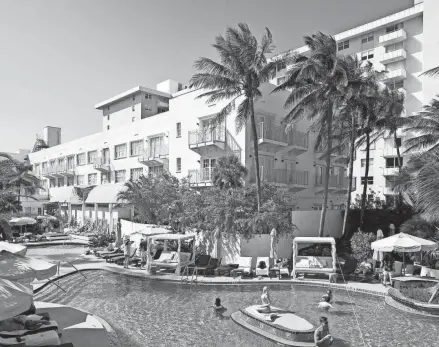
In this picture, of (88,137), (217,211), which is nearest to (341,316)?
(217,211)

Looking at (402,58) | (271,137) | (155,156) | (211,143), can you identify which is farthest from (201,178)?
(402,58)

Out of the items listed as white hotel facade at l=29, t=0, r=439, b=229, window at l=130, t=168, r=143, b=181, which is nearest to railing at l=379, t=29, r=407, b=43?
white hotel facade at l=29, t=0, r=439, b=229

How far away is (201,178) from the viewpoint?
31.2 meters

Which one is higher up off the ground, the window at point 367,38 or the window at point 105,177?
the window at point 367,38

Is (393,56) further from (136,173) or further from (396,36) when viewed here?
(136,173)

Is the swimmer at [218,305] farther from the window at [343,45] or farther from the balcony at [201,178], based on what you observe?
the window at [343,45]

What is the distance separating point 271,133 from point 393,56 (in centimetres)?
3096

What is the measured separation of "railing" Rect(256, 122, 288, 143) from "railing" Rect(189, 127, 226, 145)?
2.97 metres

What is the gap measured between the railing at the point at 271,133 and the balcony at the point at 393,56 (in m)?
28.6

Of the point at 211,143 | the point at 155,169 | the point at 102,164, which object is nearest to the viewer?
the point at 211,143

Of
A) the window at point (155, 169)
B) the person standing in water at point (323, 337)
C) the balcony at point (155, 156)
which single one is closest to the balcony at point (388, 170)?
the balcony at point (155, 156)

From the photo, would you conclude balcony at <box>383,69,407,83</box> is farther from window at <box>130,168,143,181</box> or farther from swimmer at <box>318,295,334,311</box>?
swimmer at <box>318,295,334,311</box>

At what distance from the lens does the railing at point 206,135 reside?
101 ft

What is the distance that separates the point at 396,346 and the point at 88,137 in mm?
47485
